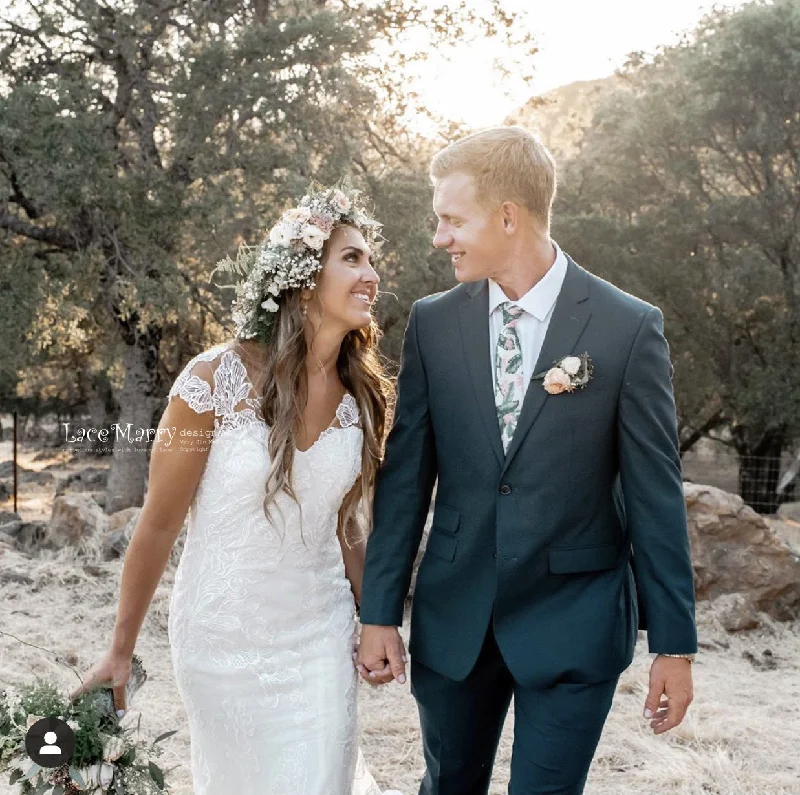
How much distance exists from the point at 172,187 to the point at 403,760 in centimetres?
1013

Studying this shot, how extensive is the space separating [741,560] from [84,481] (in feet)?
54.4

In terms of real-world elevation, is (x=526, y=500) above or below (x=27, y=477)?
above

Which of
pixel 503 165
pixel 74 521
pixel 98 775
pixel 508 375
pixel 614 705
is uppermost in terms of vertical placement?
pixel 503 165

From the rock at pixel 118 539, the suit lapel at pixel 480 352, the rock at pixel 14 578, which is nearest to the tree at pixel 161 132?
the rock at pixel 118 539

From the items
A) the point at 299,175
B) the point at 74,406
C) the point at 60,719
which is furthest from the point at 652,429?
the point at 74,406

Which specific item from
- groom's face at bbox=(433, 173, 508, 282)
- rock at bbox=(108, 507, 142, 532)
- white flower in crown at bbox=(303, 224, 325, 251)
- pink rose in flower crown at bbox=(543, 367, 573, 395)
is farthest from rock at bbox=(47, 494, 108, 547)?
pink rose in flower crown at bbox=(543, 367, 573, 395)

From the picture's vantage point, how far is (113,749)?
2672mm

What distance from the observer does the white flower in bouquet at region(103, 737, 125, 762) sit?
8.74ft

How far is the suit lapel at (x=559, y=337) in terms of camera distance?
8.93ft

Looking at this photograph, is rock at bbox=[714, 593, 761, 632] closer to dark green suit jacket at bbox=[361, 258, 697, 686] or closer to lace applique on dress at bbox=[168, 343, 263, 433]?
dark green suit jacket at bbox=[361, 258, 697, 686]

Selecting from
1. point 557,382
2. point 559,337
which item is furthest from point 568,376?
point 559,337

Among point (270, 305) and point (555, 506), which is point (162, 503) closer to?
point (270, 305)

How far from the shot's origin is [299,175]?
13086 mm

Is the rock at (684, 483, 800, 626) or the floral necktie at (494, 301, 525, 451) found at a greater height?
the floral necktie at (494, 301, 525, 451)
